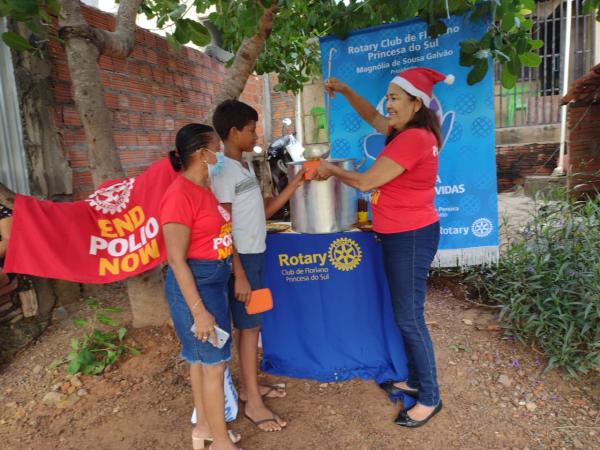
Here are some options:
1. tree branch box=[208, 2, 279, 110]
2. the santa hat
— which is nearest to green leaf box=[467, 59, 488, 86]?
the santa hat

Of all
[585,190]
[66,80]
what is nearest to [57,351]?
[66,80]

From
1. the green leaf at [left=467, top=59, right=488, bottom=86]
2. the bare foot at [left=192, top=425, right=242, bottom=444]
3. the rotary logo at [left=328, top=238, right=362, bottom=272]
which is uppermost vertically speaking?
the green leaf at [left=467, top=59, right=488, bottom=86]

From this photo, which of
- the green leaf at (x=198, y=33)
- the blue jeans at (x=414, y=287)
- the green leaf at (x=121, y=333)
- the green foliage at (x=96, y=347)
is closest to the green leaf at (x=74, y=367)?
the green foliage at (x=96, y=347)

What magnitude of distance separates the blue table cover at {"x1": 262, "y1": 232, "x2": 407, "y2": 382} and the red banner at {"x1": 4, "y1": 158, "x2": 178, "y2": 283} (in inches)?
28.2

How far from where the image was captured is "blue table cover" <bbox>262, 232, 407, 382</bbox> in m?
2.54

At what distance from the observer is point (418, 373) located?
2260mm

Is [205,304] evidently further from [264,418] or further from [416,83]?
[416,83]

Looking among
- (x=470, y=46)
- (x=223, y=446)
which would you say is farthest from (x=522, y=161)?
(x=223, y=446)

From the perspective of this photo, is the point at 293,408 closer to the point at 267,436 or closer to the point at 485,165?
the point at 267,436

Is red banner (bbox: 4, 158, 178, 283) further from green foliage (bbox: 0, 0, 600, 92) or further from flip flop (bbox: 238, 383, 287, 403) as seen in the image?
flip flop (bbox: 238, 383, 287, 403)

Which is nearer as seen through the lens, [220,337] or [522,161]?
[220,337]

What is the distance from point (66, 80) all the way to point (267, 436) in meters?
2.58

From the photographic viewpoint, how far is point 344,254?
2.53 m

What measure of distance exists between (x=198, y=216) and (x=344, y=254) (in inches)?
39.2
